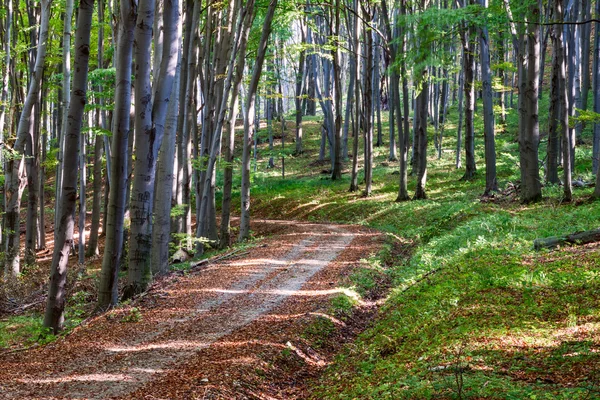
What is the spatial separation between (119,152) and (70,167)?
2.69 feet

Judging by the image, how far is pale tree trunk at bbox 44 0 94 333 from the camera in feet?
26.3

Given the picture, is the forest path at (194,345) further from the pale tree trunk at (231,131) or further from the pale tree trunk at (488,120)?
the pale tree trunk at (488,120)

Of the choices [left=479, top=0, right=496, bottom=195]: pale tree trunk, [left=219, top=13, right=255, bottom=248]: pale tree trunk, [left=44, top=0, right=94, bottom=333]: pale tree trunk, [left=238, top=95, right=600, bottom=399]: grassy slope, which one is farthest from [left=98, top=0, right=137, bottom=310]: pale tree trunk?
[left=479, top=0, right=496, bottom=195]: pale tree trunk

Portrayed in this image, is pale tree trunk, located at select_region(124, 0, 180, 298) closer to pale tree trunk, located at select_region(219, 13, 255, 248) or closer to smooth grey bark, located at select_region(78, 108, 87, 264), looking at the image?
pale tree trunk, located at select_region(219, 13, 255, 248)

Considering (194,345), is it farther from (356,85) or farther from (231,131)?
(356,85)

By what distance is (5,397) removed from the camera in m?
5.10

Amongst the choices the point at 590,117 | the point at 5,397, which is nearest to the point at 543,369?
the point at 5,397

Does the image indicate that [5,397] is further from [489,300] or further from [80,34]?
[489,300]

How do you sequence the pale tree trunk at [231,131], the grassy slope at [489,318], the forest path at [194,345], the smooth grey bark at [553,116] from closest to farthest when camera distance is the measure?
1. the grassy slope at [489,318]
2. the forest path at [194,345]
3. the smooth grey bark at [553,116]
4. the pale tree trunk at [231,131]

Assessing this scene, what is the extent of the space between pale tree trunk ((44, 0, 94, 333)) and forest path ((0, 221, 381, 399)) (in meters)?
0.88

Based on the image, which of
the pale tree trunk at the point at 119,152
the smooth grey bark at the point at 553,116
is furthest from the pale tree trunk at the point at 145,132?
the smooth grey bark at the point at 553,116

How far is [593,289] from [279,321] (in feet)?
14.6

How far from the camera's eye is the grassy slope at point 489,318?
15.2 ft

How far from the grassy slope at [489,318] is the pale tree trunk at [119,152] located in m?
4.29
